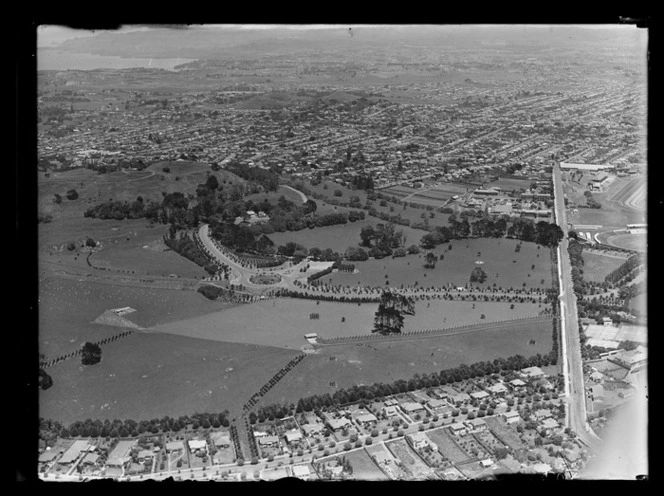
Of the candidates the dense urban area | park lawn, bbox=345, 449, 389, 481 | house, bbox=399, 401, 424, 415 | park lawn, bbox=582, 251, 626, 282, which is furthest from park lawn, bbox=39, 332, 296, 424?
park lawn, bbox=582, 251, 626, 282

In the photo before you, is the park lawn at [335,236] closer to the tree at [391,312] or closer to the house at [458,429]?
the tree at [391,312]

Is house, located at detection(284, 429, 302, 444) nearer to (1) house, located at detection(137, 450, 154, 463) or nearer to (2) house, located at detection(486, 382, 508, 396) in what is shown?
(1) house, located at detection(137, 450, 154, 463)

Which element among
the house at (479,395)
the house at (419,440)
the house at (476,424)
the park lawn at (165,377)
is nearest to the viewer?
the house at (419,440)

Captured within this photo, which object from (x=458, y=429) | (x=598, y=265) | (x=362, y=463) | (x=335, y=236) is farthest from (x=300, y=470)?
(x=335, y=236)

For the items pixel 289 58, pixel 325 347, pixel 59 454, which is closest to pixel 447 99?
pixel 289 58

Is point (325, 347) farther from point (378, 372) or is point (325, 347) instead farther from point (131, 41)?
point (131, 41)

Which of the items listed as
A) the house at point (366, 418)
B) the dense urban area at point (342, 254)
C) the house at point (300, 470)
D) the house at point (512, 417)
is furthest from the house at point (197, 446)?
the house at point (512, 417)
